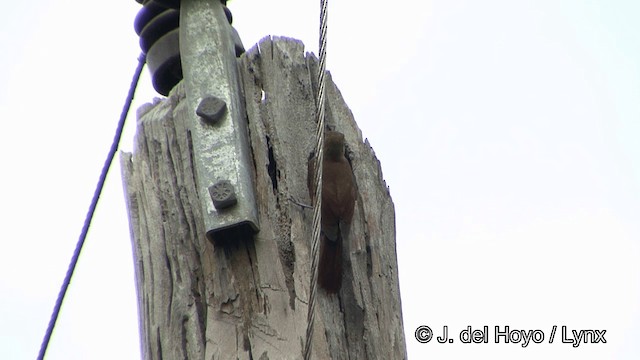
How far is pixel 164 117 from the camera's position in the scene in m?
3.02

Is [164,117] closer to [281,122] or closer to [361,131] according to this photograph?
[281,122]

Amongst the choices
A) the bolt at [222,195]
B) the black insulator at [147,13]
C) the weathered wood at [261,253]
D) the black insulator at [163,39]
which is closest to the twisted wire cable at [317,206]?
the weathered wood at [261,253]

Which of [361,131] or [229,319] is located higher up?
[361,131]

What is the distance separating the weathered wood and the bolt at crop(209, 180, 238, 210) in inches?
3.5

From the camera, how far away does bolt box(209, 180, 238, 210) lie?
2742mm

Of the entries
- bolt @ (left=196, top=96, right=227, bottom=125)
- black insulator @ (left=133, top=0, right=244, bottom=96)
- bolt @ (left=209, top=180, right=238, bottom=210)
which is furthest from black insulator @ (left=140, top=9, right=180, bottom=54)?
bolt @ (left=209, top=180, right=238, bottom=210)

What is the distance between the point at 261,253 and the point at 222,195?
Answer: 0.18 m

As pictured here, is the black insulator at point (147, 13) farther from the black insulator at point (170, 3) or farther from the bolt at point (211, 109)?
the bolt at point (211, 109)

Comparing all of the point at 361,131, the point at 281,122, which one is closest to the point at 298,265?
the point at 281,122

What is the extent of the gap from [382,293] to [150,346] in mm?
646

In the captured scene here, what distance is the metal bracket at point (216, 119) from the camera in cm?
275

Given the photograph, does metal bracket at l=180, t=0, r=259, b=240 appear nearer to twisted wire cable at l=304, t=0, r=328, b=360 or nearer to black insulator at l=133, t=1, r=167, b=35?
black insulator at l=133, t=1, r=167, b=35

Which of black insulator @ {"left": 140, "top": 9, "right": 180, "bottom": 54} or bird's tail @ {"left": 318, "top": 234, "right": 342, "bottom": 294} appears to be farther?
black insulator @ {"left": 140, "top": 9, "right": 180, "bottom": 54}

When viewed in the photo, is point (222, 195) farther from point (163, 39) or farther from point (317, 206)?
point (163, 39)
